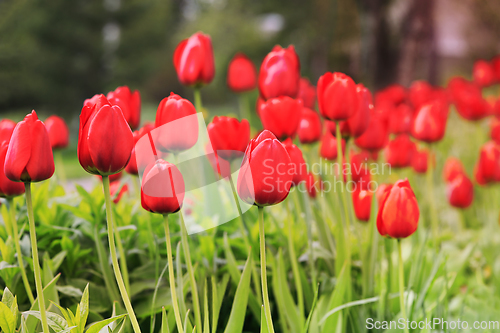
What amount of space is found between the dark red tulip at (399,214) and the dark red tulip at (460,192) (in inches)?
49.4

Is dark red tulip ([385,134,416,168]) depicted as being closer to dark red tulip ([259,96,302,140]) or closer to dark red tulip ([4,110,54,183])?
dark red tulip ([259,96,302,140])

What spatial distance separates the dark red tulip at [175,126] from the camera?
944 millimetres

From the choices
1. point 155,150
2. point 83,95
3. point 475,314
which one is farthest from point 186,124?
point 83,95

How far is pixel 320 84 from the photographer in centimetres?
120

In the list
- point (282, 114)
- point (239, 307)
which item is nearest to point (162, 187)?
point (239, 307)

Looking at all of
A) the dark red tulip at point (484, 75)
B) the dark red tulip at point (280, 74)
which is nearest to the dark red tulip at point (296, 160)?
the dark red tulip at point (280, 74)

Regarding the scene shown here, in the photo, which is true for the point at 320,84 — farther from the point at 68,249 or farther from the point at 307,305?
the point at 68,249

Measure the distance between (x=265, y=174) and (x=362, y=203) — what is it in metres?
0.75

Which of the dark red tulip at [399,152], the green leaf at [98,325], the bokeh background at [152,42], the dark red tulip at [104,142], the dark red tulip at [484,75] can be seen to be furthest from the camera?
the bokeh background at [152,42]

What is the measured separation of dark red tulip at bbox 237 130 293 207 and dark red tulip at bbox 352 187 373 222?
25.2 inches

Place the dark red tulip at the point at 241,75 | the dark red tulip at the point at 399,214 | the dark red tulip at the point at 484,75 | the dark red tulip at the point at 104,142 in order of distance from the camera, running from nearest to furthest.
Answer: the dark red tulip at the point at 104,142, the dark red tulip at the point at 399,214, the dark red tulip at the point at 241,75, the dark red tulip at the point at 484,75

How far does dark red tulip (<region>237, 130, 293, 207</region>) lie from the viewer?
0.79m

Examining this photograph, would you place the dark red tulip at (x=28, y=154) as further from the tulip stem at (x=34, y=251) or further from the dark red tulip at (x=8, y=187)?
the dark red tulip at (x=8, y=187)

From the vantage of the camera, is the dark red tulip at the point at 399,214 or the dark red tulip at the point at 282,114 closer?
the dark red tulip at the point at 399,214
